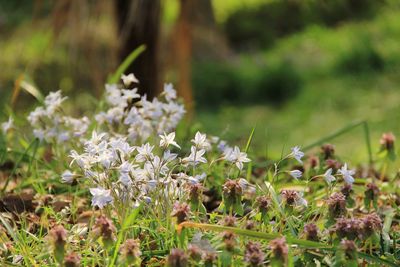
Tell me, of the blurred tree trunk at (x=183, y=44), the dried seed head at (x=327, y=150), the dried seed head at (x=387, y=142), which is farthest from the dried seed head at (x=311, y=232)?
the blurred tree trunk at (x=183, y=44)

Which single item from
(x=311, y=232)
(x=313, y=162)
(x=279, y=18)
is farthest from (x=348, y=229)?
(x=279, y=18)

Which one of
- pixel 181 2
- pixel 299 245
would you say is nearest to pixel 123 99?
pixel 299 245

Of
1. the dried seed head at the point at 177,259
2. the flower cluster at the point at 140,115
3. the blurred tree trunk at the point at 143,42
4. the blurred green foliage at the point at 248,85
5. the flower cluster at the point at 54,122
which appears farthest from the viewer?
the blurred green foliage at the point at 248,85

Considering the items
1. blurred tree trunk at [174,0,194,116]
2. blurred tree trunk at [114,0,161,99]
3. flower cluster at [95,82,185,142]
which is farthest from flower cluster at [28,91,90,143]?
blurred tree trunk at [114,0,161,99]

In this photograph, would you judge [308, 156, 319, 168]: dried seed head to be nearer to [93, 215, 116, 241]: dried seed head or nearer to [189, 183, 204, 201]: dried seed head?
[189, 183, 204, 201]: dried seed head

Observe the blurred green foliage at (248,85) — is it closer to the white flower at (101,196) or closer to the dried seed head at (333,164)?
the dried seed head at (333,164)

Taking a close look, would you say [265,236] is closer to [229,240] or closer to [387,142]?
[229,240]
